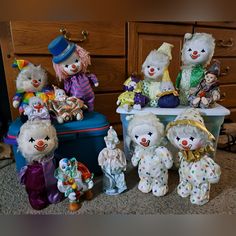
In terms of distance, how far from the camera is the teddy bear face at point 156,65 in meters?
0.75

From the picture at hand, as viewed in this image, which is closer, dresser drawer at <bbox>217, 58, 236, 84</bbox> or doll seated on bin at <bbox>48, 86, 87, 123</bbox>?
doll seated on bin at <bbox>48, 86, 87, 123</bbox>

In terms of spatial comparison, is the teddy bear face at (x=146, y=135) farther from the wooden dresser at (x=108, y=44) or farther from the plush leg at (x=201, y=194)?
the wooden dresser at (x=108, y=44)

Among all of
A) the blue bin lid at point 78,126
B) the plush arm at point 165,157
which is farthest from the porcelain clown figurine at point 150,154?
the blue bin lid at point 78,126

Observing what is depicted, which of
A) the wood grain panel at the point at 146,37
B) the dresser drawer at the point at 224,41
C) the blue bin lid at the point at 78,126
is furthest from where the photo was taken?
the dresser drawer at the point at 224,41

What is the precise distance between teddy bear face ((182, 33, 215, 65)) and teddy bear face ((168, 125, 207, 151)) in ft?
0.94

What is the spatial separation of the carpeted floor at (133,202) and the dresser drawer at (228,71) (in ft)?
2.07

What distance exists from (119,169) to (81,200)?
0.14 m

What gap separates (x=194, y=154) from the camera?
641mm

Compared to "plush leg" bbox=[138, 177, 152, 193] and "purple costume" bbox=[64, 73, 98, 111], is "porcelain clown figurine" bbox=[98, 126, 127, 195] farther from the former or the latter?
"purple costume" bbox=[64, 73, 98, 111]

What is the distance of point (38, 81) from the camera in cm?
80

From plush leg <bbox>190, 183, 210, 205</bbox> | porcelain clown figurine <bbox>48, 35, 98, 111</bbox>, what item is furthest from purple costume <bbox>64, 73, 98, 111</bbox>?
plush leg <bbox>190, 183, 210, 205</bbox>

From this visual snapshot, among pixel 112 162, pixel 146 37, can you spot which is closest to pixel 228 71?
pixel 146 37

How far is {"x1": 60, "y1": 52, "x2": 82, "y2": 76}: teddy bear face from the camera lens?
0.77 metres
